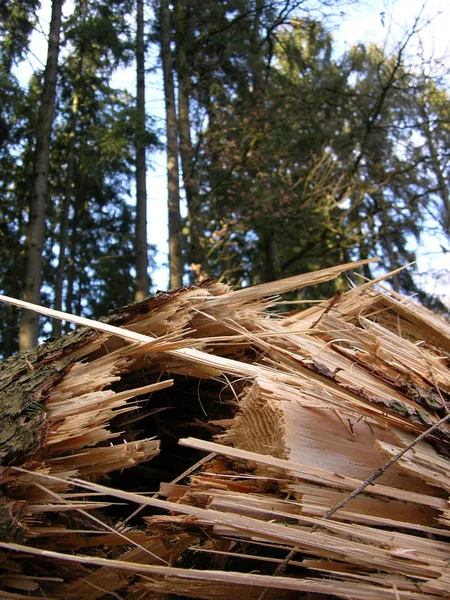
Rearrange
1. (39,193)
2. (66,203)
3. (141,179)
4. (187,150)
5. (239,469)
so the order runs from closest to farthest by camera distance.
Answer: (239,469), (39,193), (187,150), (141,179), (66,203)

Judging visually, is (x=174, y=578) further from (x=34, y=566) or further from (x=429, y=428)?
(x=429, y=428)

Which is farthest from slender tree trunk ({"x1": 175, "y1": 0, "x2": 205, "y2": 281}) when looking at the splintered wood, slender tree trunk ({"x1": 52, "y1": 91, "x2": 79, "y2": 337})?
the splintered wood

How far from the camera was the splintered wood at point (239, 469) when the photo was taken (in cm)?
153

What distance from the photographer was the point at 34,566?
5.63 ft

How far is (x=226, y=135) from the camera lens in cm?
1028

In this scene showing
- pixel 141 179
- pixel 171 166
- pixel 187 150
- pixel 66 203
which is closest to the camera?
pixel 171 166

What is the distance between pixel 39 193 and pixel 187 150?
3.18 m

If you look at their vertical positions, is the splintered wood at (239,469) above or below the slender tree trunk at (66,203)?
below

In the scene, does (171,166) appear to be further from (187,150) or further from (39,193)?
(39,193)

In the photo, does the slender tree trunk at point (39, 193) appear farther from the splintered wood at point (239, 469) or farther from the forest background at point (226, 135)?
the splintered wood at point (239, 469)

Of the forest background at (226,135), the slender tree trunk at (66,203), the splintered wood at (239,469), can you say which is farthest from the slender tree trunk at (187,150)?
the splintered wood at (239,469)

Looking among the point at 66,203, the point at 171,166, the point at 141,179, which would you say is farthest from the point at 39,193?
the point at 66,203

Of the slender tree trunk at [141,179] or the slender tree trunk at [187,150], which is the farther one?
the slender tree trunk at [141,179]

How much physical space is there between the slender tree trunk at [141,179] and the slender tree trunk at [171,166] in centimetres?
62
